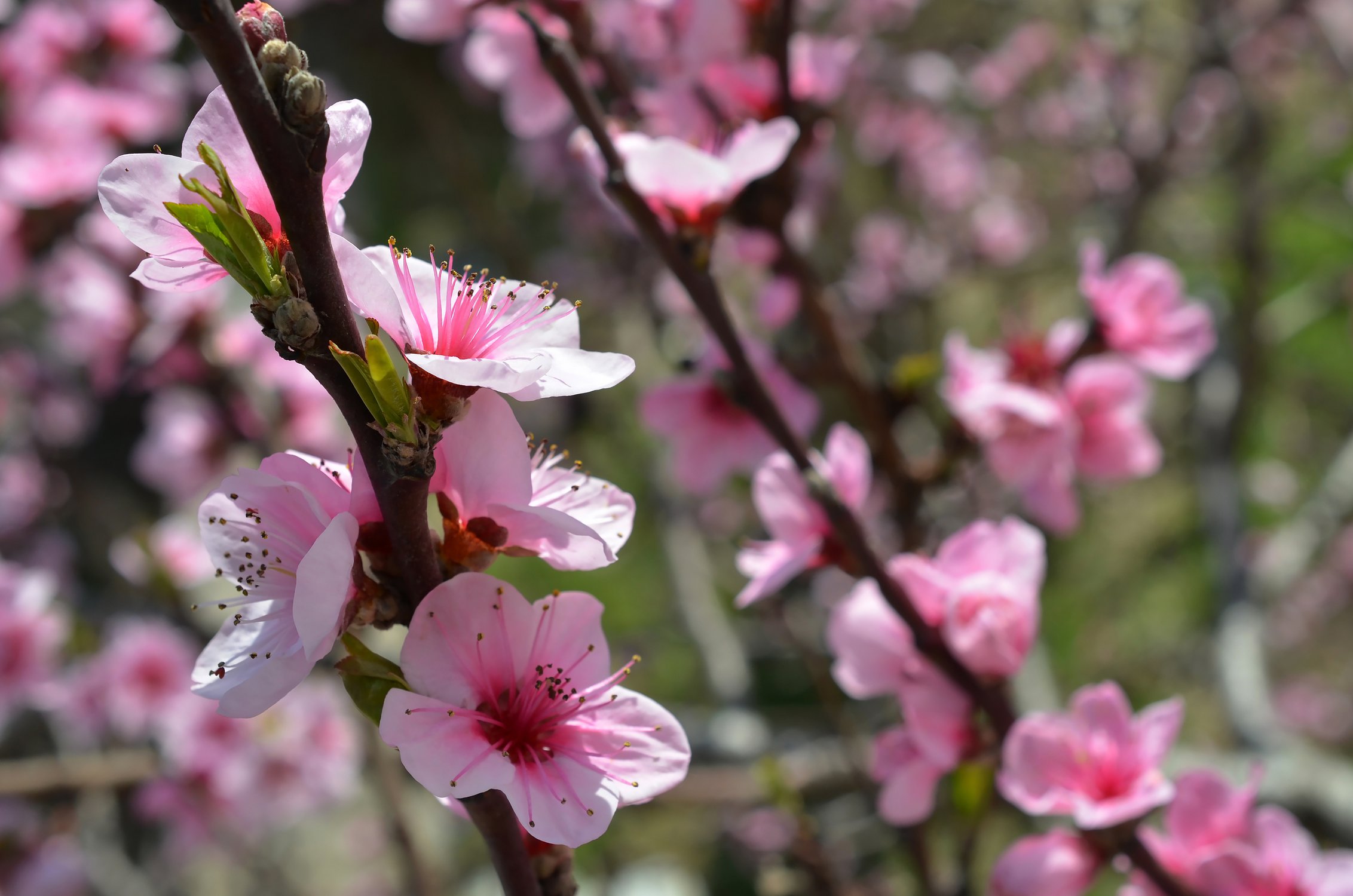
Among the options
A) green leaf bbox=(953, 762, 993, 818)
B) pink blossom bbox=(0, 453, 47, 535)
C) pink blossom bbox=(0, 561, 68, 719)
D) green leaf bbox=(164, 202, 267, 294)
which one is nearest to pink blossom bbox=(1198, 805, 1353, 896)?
green leaf bbox=(953, 762, 993, 818)

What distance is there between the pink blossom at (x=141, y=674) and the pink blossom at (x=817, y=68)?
166 cm

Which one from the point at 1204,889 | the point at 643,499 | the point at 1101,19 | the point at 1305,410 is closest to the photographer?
the point at 1204,889

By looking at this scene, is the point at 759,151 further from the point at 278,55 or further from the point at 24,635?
the point at 24,635

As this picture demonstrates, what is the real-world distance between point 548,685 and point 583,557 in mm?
91

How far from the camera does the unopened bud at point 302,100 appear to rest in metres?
0.42

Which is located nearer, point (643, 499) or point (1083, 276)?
point (1083, 276)

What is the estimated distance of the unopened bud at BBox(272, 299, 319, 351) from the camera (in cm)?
43

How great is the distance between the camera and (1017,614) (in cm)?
72

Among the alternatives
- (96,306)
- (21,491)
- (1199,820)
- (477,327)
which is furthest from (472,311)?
(21,491)

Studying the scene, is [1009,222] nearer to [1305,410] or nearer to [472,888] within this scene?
[1305,410]

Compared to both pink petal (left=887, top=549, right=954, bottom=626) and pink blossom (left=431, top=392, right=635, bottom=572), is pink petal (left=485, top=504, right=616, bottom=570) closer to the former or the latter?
pink blossom (left=431, top=392, right=635, bottom=572)

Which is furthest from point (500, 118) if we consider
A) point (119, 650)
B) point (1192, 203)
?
point (1192, 203)

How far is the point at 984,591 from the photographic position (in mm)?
730

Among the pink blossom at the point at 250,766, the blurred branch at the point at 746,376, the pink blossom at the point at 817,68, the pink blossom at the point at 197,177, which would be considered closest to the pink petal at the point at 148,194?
the pink blossom at the point at 197,177
